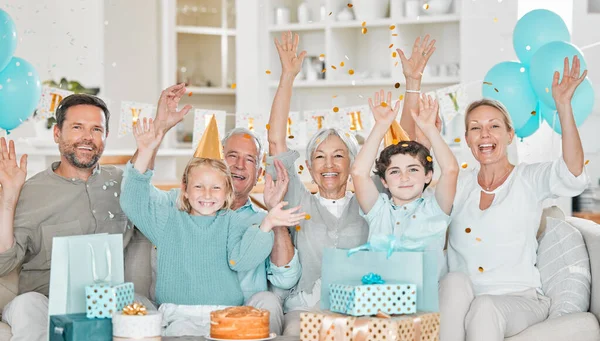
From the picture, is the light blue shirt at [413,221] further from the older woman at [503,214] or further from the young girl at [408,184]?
the older woman at [503,214]

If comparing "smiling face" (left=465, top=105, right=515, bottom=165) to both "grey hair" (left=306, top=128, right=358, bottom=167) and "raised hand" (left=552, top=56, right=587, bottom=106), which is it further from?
"grey hair" (left=306, top=128, right=358, bottom=167)

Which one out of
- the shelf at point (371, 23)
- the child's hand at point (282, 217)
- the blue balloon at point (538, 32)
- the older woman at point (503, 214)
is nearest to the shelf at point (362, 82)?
the shelf at point (371, 23)

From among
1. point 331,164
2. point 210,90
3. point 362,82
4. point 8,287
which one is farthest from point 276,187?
point 210,90

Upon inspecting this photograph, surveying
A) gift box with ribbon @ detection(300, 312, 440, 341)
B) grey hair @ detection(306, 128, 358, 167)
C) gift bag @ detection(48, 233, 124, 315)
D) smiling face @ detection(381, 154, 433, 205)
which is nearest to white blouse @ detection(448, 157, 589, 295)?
smiling face @ detection(381, 154, 433, 205)

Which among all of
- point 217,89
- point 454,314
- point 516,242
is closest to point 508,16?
point 217,89

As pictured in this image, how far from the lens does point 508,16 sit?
201 inches

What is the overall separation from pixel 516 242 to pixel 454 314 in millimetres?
373

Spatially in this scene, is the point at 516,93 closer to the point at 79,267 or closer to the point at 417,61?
the point at 417,61

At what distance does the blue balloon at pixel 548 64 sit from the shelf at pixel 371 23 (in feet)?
6.11

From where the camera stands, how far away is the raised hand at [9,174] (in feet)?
8.70

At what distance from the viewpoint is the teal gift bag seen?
2.21 metres

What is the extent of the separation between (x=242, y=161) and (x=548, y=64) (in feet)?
3.87

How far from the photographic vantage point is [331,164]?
283 cm

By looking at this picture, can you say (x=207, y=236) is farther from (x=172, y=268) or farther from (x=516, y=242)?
(x=516, y=242)
